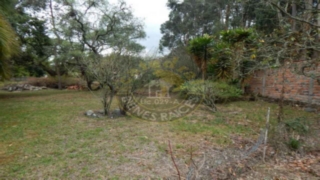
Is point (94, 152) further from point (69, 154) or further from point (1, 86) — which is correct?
point (1, 86)

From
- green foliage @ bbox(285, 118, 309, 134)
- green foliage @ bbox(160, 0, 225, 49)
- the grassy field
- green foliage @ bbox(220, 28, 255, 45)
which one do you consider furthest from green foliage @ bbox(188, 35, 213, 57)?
green foliage @ bbox(160, 0, 225, 49)

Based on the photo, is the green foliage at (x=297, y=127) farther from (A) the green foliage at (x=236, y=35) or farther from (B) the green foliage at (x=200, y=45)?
(B) the green foliage at (x=200, y=45)

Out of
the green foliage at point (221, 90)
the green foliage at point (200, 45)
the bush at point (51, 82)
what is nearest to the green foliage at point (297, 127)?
the green foliage at point (221, 90)

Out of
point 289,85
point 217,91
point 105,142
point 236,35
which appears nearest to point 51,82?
point 217,91

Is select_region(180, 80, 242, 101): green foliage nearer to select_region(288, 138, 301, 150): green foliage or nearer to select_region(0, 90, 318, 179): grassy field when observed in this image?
select_region(0, 90, 318, 179): grassy field

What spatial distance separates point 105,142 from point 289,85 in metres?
6.79

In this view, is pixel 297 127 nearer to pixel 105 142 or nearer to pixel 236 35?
pixel 105 142

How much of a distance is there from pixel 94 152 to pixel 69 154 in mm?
376

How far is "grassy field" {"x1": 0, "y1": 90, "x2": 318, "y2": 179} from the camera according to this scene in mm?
2172

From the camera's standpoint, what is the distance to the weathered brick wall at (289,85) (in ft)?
17.3

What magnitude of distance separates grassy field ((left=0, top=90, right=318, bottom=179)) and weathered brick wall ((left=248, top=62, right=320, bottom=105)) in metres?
0.91

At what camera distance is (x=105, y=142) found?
308 centimetres

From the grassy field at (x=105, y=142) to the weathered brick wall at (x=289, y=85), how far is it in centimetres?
91

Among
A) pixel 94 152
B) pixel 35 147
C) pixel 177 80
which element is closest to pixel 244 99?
pixel 177 80
